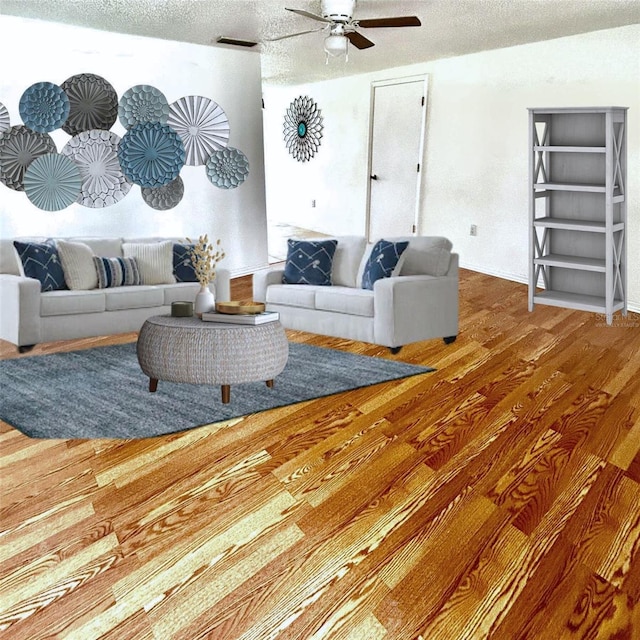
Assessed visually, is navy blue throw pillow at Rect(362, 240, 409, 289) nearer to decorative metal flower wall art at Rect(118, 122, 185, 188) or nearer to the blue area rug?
the blue area rug

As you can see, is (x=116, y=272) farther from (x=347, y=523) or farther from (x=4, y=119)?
(x=347, y=523)

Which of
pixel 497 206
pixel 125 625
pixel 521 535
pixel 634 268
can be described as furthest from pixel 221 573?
pixel 497 206

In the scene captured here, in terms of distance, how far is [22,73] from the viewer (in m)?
6.23

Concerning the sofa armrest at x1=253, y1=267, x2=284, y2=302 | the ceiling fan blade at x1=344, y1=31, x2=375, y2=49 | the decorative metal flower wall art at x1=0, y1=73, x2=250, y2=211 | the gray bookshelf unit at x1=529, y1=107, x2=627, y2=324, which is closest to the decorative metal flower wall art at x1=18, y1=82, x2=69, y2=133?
the decorative metal flower wall art at x1=0, y1=73, x2=250, y2=211

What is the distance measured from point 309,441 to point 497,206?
5126mm

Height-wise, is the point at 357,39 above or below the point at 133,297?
→ above

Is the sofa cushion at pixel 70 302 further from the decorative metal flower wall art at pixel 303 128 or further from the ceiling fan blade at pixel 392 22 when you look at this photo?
the decorative metal flower wall art at pixel 303 128

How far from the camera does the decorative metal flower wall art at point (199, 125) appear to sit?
741cm

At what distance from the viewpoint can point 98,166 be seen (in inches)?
269

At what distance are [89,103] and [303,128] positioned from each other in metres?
5.90

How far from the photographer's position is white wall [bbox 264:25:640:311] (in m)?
6.39

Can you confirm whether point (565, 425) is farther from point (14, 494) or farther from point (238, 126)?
point (238, 126)

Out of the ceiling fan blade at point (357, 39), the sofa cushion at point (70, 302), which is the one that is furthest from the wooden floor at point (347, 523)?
the ceiling fan blade at point (357, 39)

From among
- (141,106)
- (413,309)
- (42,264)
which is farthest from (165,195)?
(413,309)
